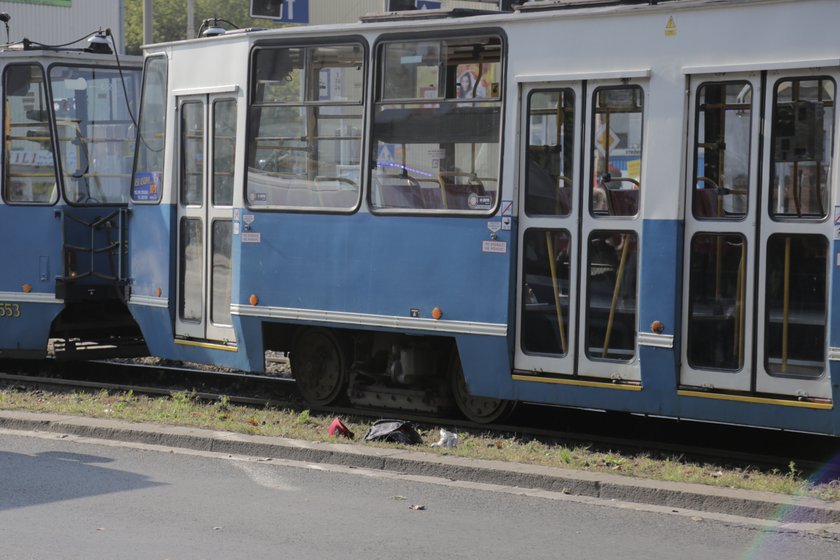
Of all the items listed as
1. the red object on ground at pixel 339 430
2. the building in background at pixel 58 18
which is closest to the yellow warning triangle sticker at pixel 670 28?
the red object on ground at pixel 339 430

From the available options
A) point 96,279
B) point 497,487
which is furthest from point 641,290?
point 96,279

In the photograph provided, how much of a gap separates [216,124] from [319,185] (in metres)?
1.36

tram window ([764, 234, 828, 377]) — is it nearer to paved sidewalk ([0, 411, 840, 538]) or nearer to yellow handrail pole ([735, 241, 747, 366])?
yellow handrail pole ([735, 241, 747, 366])

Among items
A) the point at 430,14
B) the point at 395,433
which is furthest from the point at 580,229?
the point at 430,14

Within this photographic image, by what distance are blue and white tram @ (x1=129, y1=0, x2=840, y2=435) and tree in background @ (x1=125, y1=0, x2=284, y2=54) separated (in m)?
58.7

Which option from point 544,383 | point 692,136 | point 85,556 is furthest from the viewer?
point 544,383

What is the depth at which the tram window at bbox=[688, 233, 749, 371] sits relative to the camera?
8.73 metres

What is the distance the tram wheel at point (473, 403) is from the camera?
406 inches

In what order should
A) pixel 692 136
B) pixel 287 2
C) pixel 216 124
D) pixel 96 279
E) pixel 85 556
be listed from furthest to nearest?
1. pixel 287 2
2. pixel 96 279
3. pixel 216 124
4. pixel 692 136
5. pixel 85 556

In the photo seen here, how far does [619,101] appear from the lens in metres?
9.25

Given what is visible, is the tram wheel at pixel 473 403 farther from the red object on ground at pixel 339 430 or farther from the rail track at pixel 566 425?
the red object on ground at pixel 339 430

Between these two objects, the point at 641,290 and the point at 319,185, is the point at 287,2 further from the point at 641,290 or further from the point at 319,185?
the point at 641,290

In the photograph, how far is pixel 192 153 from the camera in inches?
464

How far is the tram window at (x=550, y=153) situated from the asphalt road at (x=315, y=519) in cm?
235
